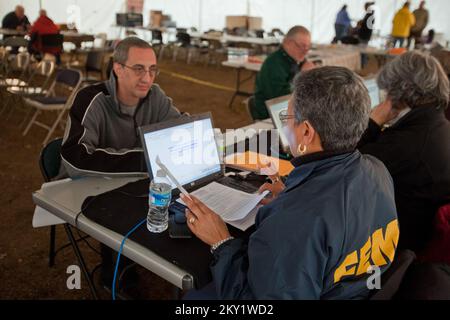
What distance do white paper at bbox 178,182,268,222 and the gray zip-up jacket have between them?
0.36 meters

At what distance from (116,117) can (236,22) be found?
1138cm

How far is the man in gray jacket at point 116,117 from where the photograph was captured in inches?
73.0

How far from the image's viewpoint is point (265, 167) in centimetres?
207

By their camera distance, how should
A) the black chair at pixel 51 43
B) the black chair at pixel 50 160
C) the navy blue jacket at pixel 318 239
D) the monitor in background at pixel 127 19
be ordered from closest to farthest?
the navy blue jacket at pixel 318 239 < the black chair at pixel 50 160 < the black chair at pixel 51 43 < the monitor in background at pixel 127 19

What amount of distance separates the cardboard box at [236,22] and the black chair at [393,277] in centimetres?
1228

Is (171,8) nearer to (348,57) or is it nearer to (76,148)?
(348,57)

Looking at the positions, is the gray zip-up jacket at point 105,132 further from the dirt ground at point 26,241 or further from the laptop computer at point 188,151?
the dirt ground at point 26,241

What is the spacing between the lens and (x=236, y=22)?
12734mm

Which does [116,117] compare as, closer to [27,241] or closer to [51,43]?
[27,241]

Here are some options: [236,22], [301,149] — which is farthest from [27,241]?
[236,22]

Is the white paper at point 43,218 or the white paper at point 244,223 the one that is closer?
the white paper at point 244,223

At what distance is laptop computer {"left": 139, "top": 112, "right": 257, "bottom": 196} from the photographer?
1.61 metres

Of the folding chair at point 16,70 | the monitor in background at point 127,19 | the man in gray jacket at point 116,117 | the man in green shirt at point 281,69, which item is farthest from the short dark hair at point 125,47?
the monitor in background at point 127,19
